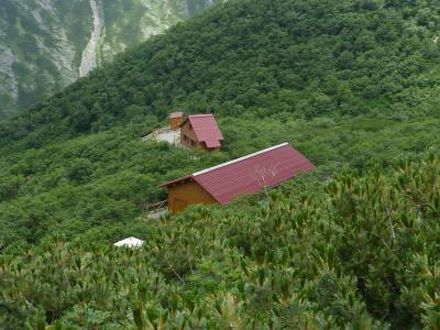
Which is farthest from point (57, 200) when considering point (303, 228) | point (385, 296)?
point (385, 296)

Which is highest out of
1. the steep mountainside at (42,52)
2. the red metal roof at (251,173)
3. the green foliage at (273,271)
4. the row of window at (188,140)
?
the steep mountainside at (42,52)

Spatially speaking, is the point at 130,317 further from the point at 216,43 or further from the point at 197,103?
the point at 216,43

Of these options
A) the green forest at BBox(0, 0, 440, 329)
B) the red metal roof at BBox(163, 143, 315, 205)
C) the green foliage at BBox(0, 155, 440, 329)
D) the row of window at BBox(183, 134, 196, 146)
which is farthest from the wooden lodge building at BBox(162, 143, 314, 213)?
the green foliage at BBox(0, 155, 440, 329)

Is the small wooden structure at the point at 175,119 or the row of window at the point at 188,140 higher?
the small wooden structure at the point at 175,119

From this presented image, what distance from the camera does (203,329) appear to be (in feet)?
35.8

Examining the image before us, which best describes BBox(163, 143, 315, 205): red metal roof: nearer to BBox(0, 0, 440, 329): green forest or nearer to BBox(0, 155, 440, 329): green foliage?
BBox(0, 0, 440, 329): green forest

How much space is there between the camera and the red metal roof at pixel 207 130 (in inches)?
2692

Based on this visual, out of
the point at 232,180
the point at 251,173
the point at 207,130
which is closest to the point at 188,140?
the point at 207,130

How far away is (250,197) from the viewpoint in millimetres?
46250

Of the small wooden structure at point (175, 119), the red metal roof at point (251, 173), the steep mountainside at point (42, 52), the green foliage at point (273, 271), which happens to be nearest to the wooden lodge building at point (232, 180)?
the red metal roof at point (251, 173)

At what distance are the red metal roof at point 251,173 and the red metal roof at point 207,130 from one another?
1298cm

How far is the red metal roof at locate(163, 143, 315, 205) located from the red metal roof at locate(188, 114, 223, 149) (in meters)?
13.0

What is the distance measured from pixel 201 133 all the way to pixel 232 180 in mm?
19680

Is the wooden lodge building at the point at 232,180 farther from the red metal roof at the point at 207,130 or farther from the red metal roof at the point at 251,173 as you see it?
the red metal roof at the point at 207,130
